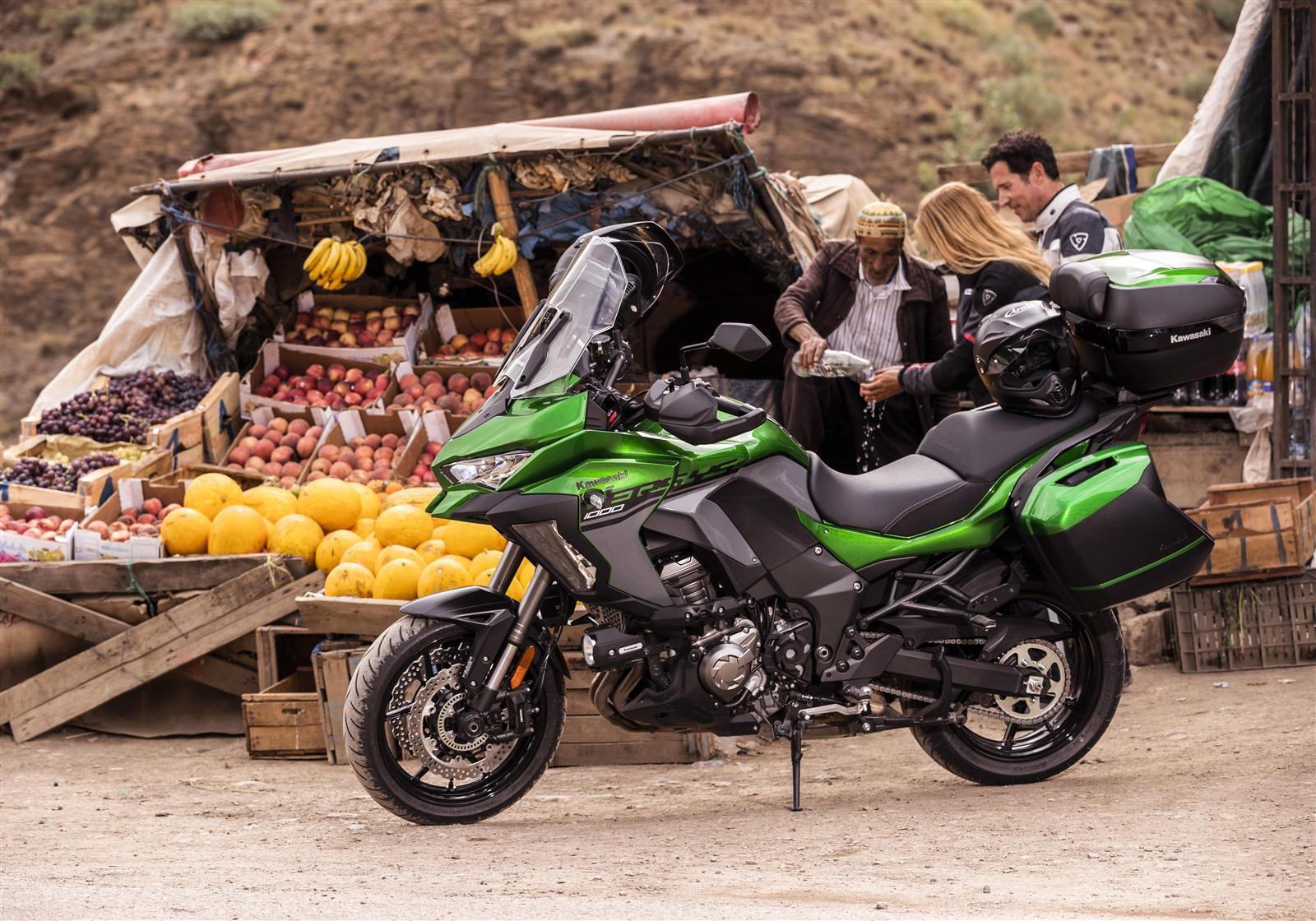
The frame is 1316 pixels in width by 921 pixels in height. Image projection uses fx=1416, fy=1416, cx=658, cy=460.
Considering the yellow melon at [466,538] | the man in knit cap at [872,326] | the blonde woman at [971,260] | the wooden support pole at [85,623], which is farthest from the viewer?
the wooden support pole at [85,623]

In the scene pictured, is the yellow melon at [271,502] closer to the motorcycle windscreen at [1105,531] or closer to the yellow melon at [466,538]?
the yellow melon at [466,538]

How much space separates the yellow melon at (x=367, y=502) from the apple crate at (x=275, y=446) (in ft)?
4.61

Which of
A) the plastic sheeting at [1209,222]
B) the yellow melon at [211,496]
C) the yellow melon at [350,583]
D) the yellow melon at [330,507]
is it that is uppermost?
the plastic sheeting at [1209,222]

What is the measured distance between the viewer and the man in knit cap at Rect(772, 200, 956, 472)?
6699 millimetres

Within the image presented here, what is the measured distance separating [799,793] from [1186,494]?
14.6ft

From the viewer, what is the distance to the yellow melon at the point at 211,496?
24.0ft

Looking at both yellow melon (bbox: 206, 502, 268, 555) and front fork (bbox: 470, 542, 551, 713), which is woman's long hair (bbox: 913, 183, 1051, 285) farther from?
yellow melon (bbox: 206, 502, 268, 555)

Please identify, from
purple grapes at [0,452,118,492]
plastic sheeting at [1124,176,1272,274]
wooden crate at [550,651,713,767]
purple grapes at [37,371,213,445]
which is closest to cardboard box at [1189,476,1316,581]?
plastic sheeting at [1124,176,1272,274]

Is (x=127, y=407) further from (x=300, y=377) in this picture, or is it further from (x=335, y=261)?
(x=335, y=261)

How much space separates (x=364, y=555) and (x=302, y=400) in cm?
335

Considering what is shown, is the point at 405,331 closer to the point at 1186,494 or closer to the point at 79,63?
the point at 1186,494

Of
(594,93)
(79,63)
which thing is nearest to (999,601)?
(594,93)

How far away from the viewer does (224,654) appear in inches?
271

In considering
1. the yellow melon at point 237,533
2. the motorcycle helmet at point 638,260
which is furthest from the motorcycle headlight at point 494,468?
the yellow melon at point 237,533
